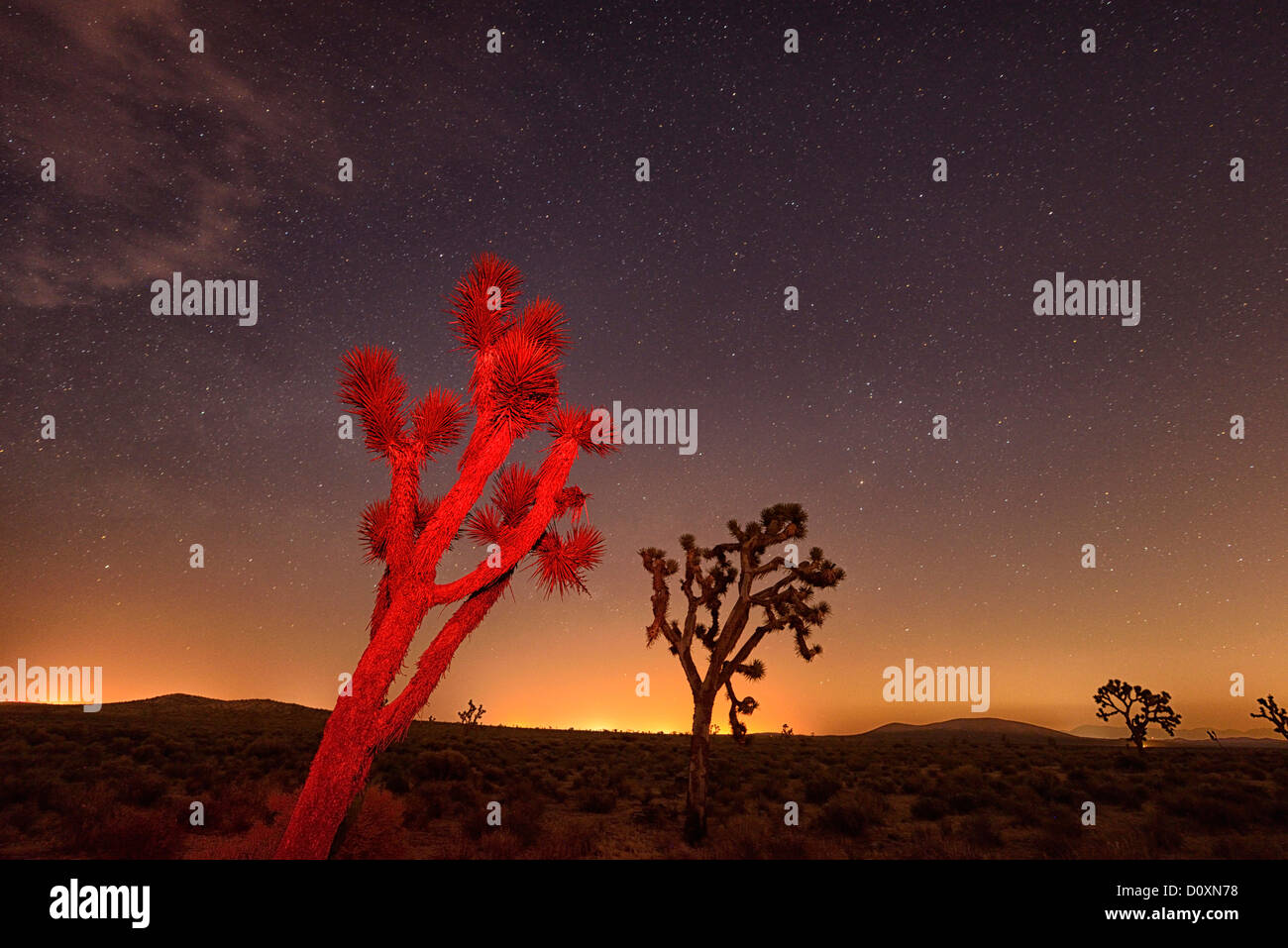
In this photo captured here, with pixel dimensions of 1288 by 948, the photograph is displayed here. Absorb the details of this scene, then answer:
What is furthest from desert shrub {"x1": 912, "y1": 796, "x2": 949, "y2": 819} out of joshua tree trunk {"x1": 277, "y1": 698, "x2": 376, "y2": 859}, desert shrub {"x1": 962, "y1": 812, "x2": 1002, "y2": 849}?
joshua tree trunk {"x1": 277, "y1": 698, "x2": 376, "y2": 859}

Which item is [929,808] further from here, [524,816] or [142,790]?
[142,790]

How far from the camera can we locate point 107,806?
13.3m

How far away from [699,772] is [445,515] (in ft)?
28.5

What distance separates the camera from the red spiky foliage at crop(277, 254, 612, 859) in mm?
7707

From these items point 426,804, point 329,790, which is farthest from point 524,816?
point 329,790

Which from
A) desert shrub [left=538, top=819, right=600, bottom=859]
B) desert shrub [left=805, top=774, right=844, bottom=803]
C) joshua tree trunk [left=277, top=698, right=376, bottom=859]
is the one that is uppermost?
joshua tree trunk [left=277, top=698, right=376, bottom=859]

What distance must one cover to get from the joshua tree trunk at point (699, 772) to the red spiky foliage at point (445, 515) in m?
5.47

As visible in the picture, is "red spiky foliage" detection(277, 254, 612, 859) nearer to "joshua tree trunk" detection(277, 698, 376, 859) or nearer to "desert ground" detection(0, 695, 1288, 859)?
"joshua tree trunk" detection(277, 698, 376, 859)

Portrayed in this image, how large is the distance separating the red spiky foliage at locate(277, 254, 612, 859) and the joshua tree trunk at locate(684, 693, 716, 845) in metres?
5.47
